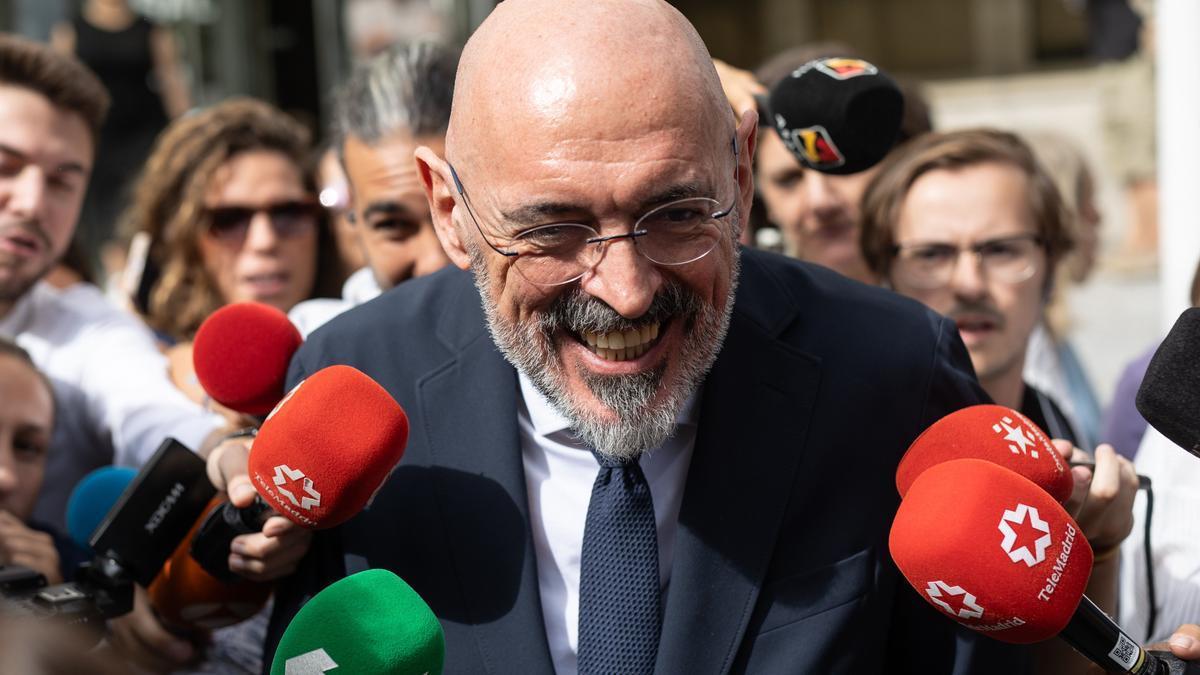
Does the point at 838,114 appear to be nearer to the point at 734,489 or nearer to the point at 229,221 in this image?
the point at 734,489

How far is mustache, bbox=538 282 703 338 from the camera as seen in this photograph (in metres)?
2.08

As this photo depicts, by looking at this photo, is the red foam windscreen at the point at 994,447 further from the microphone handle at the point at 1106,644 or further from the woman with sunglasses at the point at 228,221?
the woman with sunglasses at the point at 228,221

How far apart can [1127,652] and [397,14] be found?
839cm

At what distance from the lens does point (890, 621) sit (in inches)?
92.5

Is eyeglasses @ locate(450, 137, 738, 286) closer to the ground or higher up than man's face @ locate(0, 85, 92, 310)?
higher up

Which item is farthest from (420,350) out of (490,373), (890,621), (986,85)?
(986,85)

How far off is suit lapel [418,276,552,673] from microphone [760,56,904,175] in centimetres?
74

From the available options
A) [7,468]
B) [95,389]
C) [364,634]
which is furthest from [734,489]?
[95,389]

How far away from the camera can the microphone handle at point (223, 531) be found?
2320 millimetres

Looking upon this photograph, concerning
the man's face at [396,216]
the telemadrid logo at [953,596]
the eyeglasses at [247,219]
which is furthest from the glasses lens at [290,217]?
the telemadrid logo at [953,596]

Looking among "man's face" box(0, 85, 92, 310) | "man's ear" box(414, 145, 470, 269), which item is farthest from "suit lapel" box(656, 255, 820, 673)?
"man's face" box(0, 85, 92, 310)

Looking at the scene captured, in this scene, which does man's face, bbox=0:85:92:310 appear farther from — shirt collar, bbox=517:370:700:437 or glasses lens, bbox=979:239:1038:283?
glasses lens, bbox=979:239:1038:283

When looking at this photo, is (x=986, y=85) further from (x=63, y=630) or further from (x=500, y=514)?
(x=63, y=630)

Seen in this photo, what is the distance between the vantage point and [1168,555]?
8.91 feet
